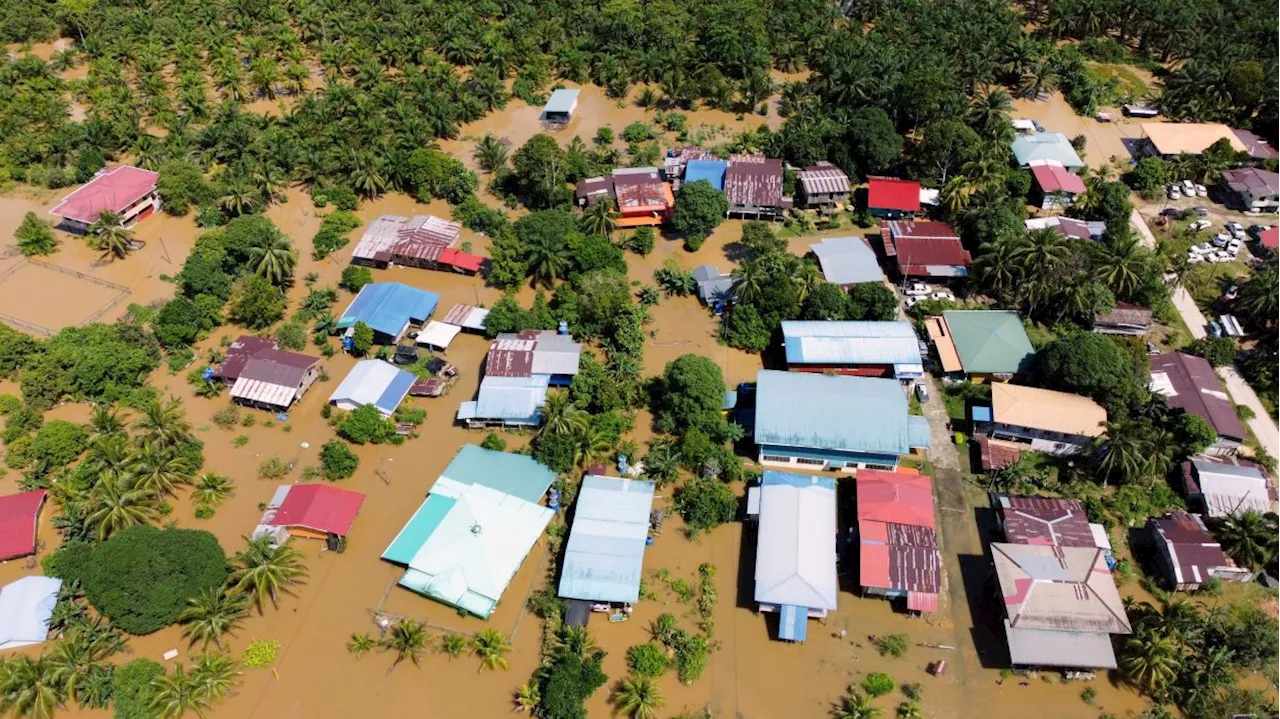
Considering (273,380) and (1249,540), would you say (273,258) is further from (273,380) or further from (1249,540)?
(1249,540)

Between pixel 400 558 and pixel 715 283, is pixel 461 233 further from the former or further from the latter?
pixel 400 558

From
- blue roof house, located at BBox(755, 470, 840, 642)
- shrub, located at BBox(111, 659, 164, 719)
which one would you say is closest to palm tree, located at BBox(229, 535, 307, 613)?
shrub, located at BBox(111, 659, 164, 719)

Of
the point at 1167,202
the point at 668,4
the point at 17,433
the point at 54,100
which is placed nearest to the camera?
the point at 17,433

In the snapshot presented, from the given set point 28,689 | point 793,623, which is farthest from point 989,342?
point 28,689

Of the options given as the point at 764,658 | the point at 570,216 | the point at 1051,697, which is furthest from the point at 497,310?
the point at 1051,697

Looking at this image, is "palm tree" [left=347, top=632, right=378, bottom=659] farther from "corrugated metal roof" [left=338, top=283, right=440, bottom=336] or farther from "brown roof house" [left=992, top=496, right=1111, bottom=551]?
"brown roof house" [left=992, top=496, right=1111, bottom=551]

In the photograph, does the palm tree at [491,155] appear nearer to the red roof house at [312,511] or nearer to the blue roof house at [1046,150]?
the red roof house at [312,511]
